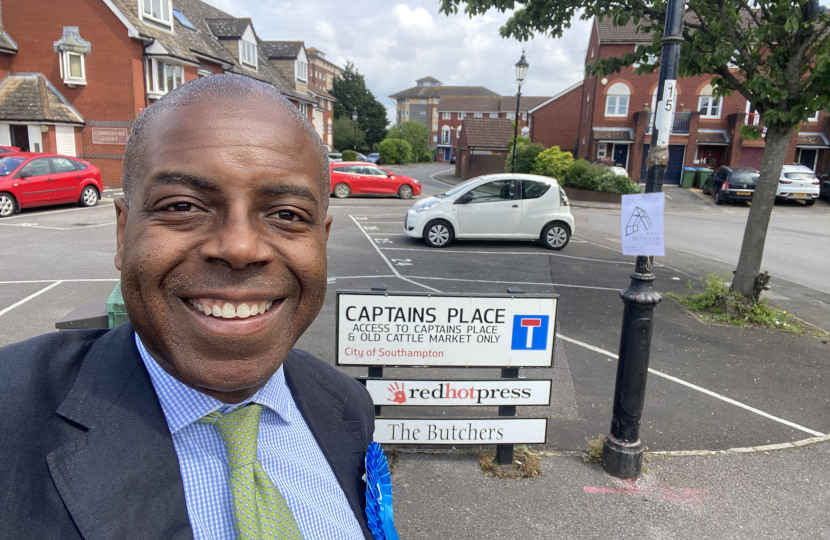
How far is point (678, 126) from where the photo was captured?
107ft

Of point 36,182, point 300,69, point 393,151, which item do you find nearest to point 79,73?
point 36,182

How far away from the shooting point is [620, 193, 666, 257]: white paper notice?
387 centimetres

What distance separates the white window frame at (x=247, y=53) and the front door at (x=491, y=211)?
24.9 meters

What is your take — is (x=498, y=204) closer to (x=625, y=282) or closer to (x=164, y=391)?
(x=625, y=282)

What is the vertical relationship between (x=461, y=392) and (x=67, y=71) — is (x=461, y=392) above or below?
below

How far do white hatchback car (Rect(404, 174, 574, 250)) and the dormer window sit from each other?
18004mm

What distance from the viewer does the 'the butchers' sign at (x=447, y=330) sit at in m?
3.79

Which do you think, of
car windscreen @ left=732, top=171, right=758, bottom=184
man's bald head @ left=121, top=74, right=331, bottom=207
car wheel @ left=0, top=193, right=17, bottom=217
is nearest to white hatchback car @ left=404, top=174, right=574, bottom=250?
car wheel @ left=0, top=193, right=17, bottom=217

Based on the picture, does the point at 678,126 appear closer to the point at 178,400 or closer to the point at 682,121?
the point at 682,121

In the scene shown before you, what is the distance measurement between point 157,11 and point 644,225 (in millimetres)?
26838

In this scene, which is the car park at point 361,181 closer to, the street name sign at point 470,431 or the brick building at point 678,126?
the brick building at point 678,126

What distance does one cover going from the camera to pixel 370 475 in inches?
56.3

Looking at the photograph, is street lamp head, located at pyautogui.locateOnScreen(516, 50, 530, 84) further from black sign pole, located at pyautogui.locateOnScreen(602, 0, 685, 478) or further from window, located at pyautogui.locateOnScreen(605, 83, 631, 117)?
black sign pole, located at pyautogui.locateOnScreen(602, 0, 685, 478)

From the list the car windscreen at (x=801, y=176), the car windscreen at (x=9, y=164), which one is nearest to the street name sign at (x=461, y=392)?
the car windscreen at (x=9, y=164)
